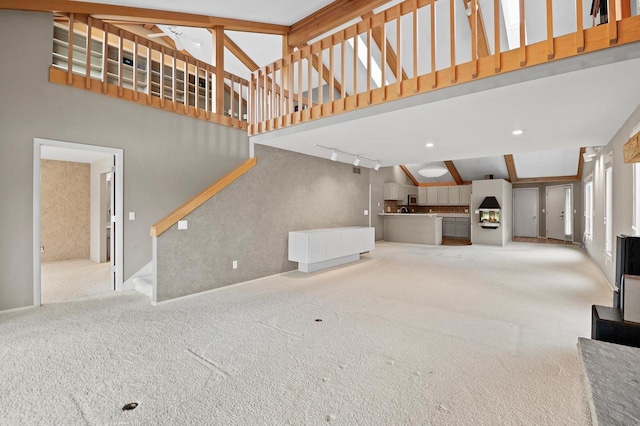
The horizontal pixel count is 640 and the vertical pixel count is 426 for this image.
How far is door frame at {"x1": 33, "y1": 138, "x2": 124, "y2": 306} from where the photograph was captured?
3762 mm

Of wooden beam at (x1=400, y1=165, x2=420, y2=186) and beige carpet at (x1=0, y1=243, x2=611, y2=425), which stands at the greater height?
wooden beam at (x1=400, y1=165, x2=420, y2=186)

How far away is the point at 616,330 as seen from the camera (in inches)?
82.0

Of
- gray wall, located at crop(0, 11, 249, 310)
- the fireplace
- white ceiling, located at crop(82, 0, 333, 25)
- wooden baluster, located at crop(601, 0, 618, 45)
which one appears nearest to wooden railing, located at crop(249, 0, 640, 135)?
wooden baluster, located at crop(601, 0, 618, 45)

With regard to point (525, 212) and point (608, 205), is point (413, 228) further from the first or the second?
point (608, 205)

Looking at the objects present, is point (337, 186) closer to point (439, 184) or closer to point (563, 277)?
point (563, 277)

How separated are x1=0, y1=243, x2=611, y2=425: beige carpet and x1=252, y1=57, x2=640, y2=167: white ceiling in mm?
2425

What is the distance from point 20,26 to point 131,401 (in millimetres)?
4654

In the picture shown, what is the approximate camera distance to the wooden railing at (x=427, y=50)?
2559 mm

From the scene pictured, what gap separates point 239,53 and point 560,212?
496 inches

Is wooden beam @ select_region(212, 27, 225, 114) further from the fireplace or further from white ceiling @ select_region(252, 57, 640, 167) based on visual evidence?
the fireplace

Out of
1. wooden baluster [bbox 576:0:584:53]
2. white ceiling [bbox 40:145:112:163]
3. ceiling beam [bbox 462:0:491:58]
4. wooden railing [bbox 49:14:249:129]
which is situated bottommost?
white ceiling [bbox 40:145:112:163]

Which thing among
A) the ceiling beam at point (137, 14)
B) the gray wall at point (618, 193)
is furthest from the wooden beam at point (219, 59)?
the gray wall at point (618, 193)

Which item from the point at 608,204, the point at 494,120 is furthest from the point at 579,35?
the point at 608,204

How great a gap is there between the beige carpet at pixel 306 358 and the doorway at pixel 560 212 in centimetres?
825
